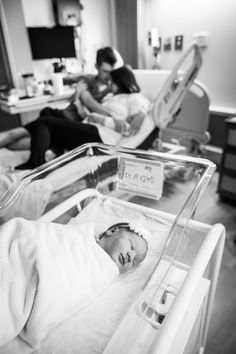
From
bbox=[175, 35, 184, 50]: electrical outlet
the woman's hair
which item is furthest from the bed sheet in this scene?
bbox=[175, 35, 184, 50]: electrical outlet

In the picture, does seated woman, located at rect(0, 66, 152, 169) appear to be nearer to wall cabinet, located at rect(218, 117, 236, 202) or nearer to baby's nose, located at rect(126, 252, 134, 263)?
wall cabinet, located at rect(218, 117, 236, 202)

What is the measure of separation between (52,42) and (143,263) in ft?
9.57

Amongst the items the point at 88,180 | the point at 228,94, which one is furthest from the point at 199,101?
the point at 88,180

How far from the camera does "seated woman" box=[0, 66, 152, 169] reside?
1.92 meters

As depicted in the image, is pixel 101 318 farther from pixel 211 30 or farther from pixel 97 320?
pixel 211 30

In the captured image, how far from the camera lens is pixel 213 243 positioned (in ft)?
2.56

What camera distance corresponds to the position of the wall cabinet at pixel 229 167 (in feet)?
6.73

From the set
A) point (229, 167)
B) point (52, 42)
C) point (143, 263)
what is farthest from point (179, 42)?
point (143, 263)

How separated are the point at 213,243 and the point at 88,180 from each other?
79cm

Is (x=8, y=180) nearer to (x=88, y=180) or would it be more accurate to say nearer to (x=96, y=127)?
(x=88, y=180)

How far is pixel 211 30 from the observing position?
2590mm

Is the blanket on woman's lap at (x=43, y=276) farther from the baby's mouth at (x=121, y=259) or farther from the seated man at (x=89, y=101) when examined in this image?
the seated man at (x=89, y=101)

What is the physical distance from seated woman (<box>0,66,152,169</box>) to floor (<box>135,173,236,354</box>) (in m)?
0.66

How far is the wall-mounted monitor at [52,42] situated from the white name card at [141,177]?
2494 millimetres
